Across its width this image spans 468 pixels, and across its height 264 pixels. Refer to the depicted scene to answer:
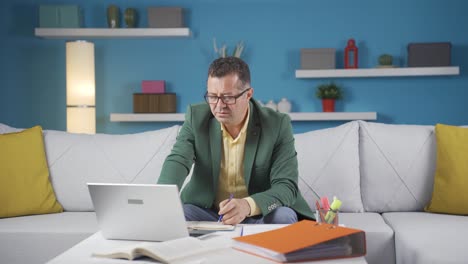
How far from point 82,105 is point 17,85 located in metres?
0.82

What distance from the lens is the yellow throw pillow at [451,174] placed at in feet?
8.75

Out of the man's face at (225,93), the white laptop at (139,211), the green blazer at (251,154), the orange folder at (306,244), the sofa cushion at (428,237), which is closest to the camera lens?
the orange folder at (306,244)

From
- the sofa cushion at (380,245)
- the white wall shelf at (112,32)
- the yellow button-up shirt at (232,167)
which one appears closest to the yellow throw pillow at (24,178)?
the yellow button-up shirt at (232,167)

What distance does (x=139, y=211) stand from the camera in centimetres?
162

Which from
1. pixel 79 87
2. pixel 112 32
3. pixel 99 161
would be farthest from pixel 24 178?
pixel 112 32

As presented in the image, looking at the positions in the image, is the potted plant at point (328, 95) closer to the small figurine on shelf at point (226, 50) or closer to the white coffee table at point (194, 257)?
the small figurine on shelf at point (226, 50)

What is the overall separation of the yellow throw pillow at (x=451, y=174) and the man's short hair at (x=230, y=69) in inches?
42.5

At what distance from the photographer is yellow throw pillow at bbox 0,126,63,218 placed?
280 cm

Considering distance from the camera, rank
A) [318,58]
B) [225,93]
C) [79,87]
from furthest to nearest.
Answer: [318,58] → [79,87] → [225,93]

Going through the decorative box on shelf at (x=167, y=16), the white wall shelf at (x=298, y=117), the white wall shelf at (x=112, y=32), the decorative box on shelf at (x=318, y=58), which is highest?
the decorative box on shelf at (x=167, y=16)

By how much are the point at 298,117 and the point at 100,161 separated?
203 cm

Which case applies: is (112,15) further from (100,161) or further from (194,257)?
(194,257)

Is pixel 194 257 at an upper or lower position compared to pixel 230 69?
lower

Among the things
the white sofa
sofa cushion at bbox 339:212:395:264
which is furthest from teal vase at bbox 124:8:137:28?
sofa cushion at bbox 339:212:395:264
